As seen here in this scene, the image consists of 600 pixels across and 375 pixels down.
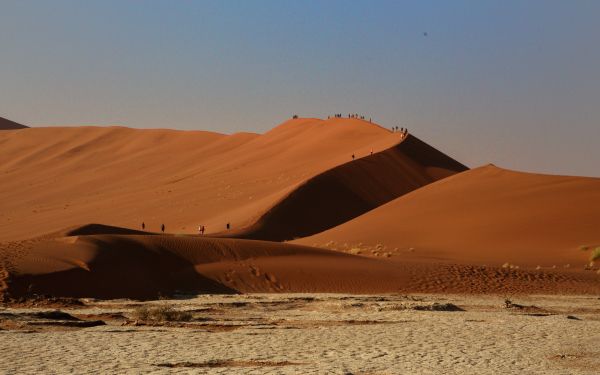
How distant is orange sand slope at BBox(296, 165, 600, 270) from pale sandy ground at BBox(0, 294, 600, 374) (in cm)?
1704

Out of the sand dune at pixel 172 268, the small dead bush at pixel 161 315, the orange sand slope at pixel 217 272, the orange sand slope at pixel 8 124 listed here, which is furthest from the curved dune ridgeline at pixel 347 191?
the orange sand slope at pixel 8 124

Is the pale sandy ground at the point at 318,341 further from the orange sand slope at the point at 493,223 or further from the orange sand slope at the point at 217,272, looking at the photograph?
the orange sand slope at the point at 493,223

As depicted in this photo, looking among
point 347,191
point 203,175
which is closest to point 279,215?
point 347,191

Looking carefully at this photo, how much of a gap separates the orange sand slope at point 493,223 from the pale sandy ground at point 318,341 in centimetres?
1704

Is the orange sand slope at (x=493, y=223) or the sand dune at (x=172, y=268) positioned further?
the orange sand slope at (x=493, y=223)

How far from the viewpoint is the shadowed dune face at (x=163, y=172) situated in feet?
208

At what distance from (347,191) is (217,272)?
107 ft

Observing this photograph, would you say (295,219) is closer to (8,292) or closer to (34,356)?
(8,292)

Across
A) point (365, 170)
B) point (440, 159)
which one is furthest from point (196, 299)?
point (440, 159)

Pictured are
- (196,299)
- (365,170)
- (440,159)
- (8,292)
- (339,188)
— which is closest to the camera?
(8,292)

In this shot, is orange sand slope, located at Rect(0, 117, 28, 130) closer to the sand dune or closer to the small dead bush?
the sand dune

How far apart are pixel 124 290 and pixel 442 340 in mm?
11318

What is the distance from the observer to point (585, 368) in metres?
13.3

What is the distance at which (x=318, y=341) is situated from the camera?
15.6 meters
